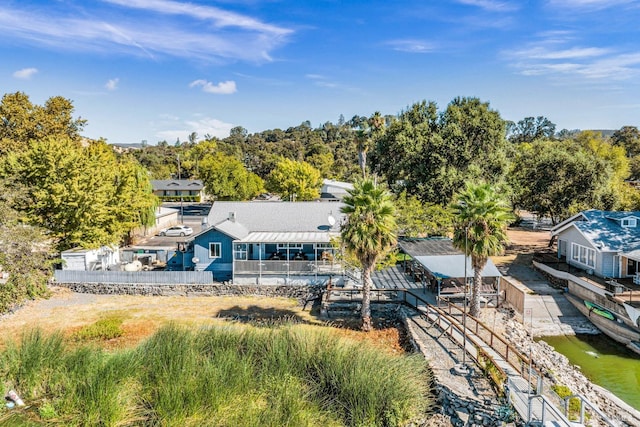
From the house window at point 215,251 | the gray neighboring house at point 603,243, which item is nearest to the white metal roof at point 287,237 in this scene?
the house window at point 215,251

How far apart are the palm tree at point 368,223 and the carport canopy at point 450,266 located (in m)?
3.97

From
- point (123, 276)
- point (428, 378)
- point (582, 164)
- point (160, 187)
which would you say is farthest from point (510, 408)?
point (160, 187)

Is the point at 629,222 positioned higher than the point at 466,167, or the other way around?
the point at 466,167

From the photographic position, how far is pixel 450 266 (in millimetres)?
21172

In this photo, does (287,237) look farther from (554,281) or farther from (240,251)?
(554,281)

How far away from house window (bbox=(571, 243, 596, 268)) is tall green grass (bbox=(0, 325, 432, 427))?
56.1 feet

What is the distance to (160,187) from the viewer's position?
72.4 metres

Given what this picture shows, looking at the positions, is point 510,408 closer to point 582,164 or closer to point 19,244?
point 19,244

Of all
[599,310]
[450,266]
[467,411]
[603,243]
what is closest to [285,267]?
[450,266]

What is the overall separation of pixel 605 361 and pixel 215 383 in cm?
1630

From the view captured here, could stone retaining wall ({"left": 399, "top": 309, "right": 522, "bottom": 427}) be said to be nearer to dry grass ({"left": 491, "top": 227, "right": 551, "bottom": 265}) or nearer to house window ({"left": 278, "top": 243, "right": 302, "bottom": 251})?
house window ({"left": 278, "top": 243, "right": 302, "bottom": 251})

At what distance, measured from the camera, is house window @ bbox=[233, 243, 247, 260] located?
2656cm

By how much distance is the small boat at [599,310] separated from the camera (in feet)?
64.6

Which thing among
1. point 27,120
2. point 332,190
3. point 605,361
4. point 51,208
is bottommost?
point 605,361
